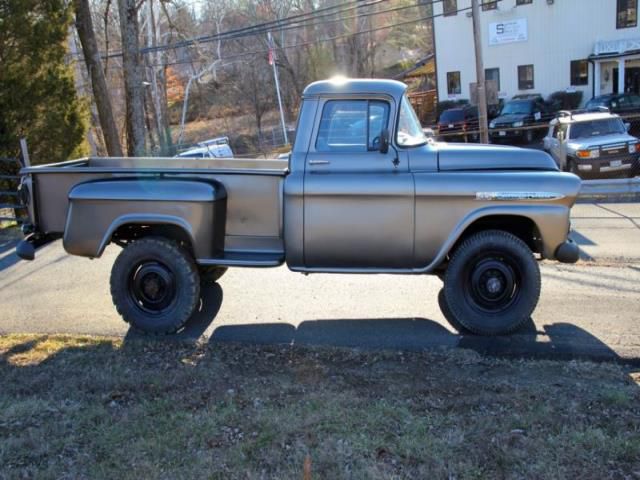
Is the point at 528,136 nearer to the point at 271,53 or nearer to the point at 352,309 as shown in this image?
the point at 271,53

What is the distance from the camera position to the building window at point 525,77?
34.4 meters

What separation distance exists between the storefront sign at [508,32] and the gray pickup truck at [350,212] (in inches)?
1236

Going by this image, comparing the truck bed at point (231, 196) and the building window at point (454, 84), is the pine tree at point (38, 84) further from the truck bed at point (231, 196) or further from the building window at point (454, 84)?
the building window at point (454, 84)

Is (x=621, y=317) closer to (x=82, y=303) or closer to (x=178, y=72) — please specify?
(x=82, y=303)

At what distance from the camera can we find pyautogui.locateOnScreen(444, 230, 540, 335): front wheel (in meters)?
5.48

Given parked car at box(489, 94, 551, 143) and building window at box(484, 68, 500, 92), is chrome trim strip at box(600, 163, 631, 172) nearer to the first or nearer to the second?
parked car at box(489, 94, 551, 143)

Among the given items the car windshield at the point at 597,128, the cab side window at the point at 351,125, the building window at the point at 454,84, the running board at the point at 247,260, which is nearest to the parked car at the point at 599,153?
the car windshield at the point at 597,128

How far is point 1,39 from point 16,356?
10.5m

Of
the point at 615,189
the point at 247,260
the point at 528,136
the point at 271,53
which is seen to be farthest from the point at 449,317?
the point at 271,53

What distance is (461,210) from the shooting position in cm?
539

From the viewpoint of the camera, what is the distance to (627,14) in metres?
31.2

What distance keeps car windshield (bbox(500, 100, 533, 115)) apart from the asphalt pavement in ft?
64.5

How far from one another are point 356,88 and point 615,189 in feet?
30.6

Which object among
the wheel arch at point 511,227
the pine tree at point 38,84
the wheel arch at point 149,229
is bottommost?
the wheel arch at point 511,227
